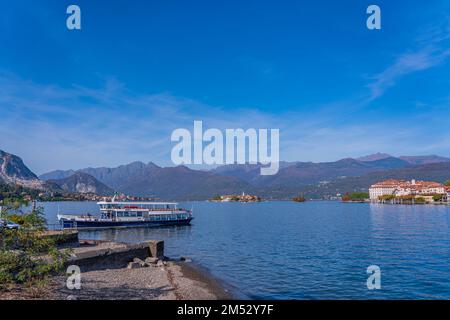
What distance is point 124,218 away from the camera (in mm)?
89688

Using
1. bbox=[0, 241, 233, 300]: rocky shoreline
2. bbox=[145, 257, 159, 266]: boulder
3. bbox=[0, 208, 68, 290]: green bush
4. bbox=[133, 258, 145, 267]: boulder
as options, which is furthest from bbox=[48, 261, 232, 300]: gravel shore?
bbox=[145, 257, 159, 266]: boulder

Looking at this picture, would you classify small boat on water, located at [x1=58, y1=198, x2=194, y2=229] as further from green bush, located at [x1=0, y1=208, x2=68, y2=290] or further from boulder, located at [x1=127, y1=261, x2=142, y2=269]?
green bush, located at [x1=0, y1=208, x2=68, y2=290]

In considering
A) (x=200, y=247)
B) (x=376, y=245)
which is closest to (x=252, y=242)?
(x=200, y=247)

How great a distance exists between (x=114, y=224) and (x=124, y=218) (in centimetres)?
370

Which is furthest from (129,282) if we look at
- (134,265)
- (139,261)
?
(139,261)

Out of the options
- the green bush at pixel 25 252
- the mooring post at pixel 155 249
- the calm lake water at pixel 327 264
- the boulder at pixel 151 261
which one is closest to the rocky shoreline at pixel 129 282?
the boulder at pixel 151 261

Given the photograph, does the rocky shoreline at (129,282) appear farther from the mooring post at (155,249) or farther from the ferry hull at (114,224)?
the ferry hull at (114,224)

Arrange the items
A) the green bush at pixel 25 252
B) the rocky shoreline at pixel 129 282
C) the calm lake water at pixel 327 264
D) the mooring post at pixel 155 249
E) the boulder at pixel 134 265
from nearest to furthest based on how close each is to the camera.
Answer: the green bush at pixel 25 252
the rocky shoreline at pixel 129 282
the calm lake water at pixel 327 264
the boulder at pixel 134 265
the mooring post at pixel 155 249

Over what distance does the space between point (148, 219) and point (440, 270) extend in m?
70.3

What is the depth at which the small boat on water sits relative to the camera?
267 feet

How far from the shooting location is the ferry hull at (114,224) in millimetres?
79606

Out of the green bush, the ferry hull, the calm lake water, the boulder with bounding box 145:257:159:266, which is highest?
the green bush

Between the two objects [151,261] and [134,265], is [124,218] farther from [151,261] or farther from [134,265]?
[134,265]
